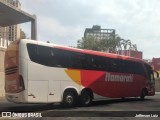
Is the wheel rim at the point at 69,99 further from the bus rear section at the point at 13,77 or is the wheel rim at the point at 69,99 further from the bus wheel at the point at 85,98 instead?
the bus rear section at the point at 13,77

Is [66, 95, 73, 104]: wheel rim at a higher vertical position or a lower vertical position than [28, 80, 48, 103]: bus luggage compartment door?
lower

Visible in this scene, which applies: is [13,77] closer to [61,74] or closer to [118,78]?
[61,74]

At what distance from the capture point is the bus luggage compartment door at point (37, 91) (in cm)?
1731

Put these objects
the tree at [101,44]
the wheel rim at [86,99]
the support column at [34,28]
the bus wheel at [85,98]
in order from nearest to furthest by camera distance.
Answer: the bus wheel at [85,98], the wheel rim at [86,99], the support column at [34,28], the tree at [101,44]

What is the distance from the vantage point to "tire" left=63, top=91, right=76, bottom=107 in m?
19.2

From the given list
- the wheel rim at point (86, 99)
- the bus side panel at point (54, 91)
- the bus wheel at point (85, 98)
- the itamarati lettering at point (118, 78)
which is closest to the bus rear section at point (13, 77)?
the bus side panel at point (54, 91)

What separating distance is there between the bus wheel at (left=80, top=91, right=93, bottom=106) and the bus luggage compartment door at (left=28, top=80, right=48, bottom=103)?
2920mm

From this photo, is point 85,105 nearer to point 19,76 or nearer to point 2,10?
point 19,76

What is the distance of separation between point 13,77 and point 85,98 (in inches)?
192

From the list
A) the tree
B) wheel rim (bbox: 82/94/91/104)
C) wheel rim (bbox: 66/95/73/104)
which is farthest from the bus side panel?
the tree

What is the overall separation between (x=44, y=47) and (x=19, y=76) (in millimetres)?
2058

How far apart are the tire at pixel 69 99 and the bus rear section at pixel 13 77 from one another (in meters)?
2.92

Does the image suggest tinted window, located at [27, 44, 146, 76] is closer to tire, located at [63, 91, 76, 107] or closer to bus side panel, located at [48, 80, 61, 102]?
bus side panel, located at [48, 80, 61, 102]

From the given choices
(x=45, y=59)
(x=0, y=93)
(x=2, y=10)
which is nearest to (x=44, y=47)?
(x=45, y=59)
